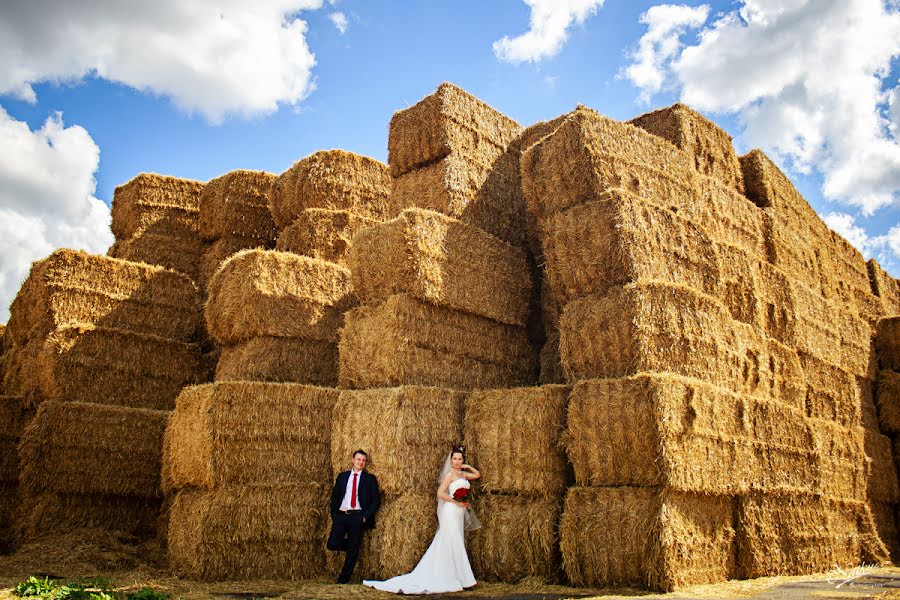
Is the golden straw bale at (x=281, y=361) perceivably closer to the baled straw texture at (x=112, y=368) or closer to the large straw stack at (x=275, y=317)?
the large straw stack at (x=275, y=317)

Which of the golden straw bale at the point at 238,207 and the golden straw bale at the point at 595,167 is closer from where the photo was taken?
the golden straw bale at the point at 595,167

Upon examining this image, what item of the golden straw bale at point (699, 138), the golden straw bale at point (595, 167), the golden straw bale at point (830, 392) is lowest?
the golden straw bale at point (830, 392)

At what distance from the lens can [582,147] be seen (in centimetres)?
915

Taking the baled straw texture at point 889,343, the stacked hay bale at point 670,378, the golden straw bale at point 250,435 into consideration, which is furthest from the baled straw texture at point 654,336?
the baled straw texture at point 889,343

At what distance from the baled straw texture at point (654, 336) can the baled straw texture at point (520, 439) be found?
536 mm

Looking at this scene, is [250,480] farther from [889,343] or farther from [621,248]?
[889,343]

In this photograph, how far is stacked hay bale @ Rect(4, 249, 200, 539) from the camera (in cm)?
1031

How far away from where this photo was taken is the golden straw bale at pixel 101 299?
11.1 meters

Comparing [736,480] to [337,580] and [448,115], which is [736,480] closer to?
[337,580]

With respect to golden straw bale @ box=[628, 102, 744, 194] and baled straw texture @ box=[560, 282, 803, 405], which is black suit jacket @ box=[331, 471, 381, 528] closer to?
baled straw texture @ box=[560, 282, 803, 405]

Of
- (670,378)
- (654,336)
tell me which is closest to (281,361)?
(654,336)

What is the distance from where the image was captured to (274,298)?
1017 cm

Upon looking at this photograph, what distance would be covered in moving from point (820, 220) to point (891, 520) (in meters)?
5.49

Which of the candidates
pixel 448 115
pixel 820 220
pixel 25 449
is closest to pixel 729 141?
pixel 820 220
